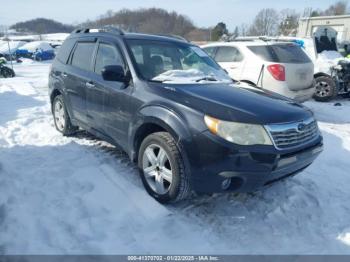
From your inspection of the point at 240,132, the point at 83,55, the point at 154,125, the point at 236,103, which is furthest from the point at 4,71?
the point at 240,132

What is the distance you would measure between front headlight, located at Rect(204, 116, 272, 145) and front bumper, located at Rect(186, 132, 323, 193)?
6 centimetres

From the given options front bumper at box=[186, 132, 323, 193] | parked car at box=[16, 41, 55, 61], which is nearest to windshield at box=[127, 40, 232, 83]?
front bumper at box=[186, 132, 323, 193]

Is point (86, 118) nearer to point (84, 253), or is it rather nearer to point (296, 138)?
point (84, 253)

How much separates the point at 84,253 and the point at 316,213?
96.5 inches

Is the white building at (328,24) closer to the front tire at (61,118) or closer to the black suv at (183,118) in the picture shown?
the front tire at (61,118)

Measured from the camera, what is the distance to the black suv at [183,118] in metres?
3.01

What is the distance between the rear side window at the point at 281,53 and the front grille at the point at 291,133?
164 inches

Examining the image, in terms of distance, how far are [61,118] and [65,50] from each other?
3.92 ft

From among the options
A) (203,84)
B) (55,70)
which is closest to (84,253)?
(203,84)

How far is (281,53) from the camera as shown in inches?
293

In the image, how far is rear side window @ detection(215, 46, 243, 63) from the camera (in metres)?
7.90

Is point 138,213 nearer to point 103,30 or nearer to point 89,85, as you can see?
point 89,85

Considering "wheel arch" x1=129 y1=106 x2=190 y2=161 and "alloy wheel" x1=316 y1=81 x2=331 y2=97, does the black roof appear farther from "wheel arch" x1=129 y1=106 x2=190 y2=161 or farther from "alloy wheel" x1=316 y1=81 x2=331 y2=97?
"alloy wheel" x1=316 y1=81 x2=331 y2=97

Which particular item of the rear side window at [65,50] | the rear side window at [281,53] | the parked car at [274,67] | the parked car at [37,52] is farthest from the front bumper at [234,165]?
the parked car at [37,52]
